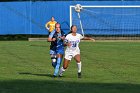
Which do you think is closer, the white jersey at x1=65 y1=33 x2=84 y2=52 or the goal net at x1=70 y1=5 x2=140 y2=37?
the white jersey at x1=65 y1=33 x2=84 y2=52

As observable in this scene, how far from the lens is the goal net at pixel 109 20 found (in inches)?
1873

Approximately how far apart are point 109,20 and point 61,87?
3393 centimetres

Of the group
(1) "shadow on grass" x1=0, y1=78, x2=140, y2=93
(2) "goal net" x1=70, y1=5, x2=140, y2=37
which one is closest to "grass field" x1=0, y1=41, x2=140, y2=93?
(1) "shadow on grass" x1=0, y1=78, x2=140, y2=93

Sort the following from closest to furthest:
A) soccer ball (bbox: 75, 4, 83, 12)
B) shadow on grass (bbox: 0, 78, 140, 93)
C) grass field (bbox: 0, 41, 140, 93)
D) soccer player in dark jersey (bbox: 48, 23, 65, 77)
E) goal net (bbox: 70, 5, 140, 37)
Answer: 1. shadow on grass (bbox: 0, 78, 140, 93)
2. grass field (bbox: 0, 41, 140, 93)
3. soccer player in dark jersey (bbox: 48, 23, 65, 77)
4. soccer ball (bbox: 75, 4, 83, 12)
5. goal net (bbox: 70, 5, 140, 37)

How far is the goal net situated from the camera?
47.6 metres

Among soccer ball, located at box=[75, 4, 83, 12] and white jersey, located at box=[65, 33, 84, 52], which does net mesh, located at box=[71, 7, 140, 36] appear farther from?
white jersey, located at box=[65, 33, 84, 52]

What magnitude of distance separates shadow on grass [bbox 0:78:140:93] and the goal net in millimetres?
30788

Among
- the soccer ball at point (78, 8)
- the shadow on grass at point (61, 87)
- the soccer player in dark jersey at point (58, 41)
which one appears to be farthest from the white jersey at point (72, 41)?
the soccer ball at point (78, 8)

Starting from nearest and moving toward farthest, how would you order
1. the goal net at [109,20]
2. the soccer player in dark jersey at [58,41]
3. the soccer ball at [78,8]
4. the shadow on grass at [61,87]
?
the shadow on grass at [61,87] → the soccer player in dark jersey at [58,41] → the soccer ball at [78,8] → the goal net at [109,20]

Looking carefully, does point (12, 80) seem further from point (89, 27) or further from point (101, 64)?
point (89, 27)

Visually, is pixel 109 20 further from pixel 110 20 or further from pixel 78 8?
pixel 78 8

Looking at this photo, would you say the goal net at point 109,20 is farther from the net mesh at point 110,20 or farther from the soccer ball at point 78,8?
the soccer ball at point 78,8

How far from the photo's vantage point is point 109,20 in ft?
159

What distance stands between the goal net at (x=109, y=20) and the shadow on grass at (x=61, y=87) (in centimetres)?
3079
